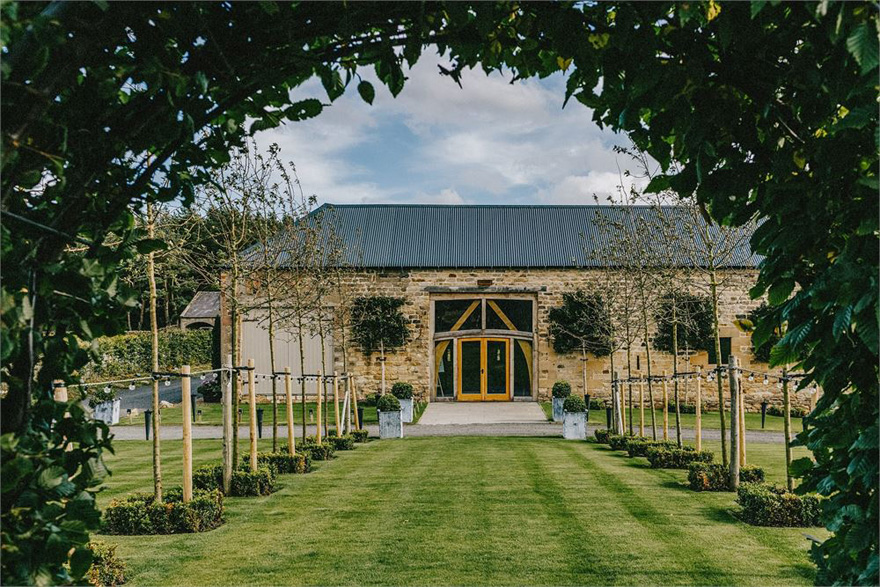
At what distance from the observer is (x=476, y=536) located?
761 centimetres

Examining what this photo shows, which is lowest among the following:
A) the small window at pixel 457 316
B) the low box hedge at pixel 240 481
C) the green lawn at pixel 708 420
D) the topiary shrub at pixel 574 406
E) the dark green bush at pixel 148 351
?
the green lawn at pixel 708 420

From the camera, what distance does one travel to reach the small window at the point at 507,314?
26422 millimetres

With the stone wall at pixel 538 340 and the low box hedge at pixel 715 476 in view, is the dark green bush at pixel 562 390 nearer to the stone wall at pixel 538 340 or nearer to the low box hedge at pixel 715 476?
the stone wall at pixel 538 340

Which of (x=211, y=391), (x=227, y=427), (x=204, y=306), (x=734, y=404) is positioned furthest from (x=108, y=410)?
(x=734, y=404)

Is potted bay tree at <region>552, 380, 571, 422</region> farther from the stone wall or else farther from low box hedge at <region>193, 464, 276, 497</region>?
low box hedge at <region>193, 464, 276, 497</region>

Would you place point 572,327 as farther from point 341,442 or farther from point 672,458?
point 672,458

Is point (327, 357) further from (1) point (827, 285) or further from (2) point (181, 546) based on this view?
(1) point (827, 285)

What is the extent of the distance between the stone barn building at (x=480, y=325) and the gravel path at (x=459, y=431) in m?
4.68

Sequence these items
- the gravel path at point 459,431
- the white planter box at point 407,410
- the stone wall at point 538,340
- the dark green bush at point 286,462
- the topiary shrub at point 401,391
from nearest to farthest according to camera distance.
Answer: the dark green bush at point 286,462, the gravel path at point 459,431, the topiary shrub at point 401,391, the white planter box at point 407,410, the stone wall at point 538,340

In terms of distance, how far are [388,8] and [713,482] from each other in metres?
8.94

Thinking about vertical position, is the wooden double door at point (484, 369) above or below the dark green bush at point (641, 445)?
above

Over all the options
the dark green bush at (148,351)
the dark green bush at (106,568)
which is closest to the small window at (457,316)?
the dark green bush at (148,351)

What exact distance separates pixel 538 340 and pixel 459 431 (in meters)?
7.07

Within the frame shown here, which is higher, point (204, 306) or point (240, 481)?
point (204, 306)
